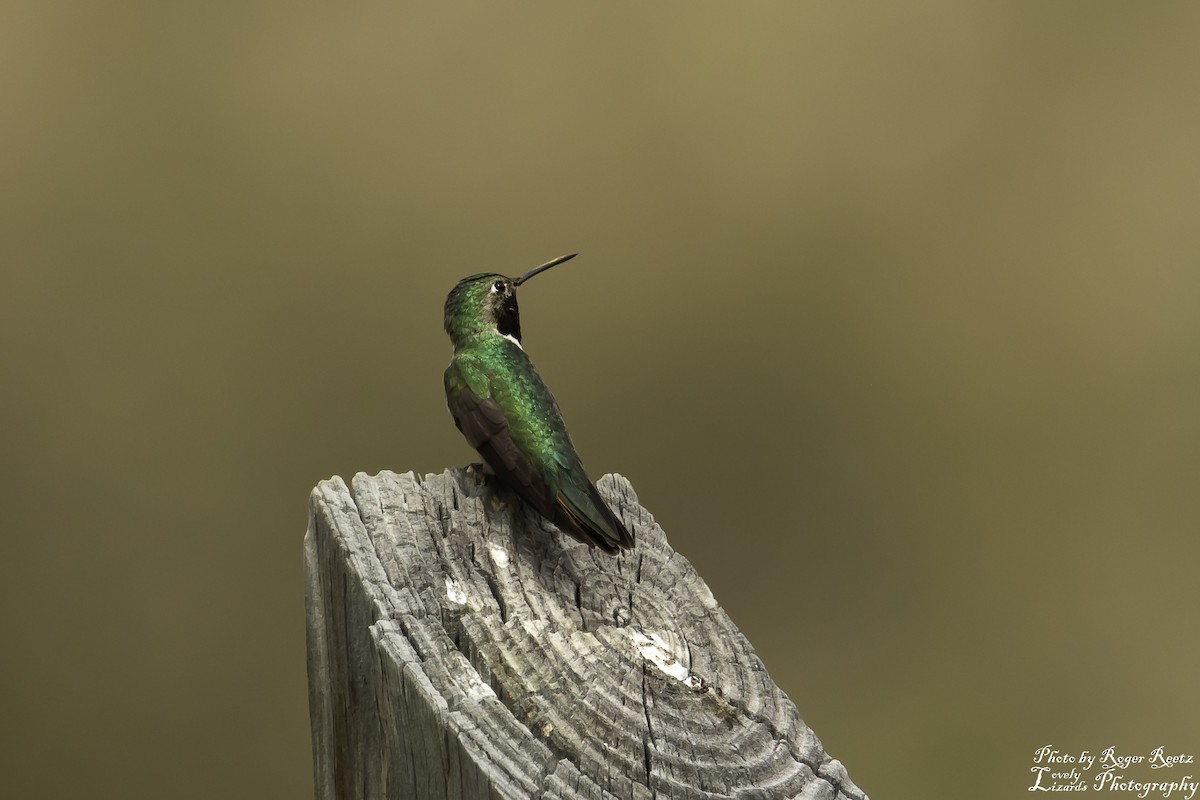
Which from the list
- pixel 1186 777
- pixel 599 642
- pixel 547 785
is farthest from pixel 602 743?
pixel 1186 777

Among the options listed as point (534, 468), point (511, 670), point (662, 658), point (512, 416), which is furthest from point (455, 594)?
point (512, 416)

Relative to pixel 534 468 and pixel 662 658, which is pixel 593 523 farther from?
pixel 662 658

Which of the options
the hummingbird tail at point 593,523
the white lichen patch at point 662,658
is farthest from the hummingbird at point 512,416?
the white lichen patch at point 662,658

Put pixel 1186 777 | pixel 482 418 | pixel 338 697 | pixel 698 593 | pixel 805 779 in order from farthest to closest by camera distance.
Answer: pixel 1186 777 < pixel 482 418 < pixel 698 593 < pixel 338 697 < pixel 805 779

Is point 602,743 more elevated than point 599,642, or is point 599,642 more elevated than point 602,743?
point 599,642

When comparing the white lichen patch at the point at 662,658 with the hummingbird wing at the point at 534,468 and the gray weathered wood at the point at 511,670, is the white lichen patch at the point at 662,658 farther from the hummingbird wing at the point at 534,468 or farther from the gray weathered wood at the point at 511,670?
the hummingbird wing at the point at 534,468

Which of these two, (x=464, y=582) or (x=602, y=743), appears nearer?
(x=602, y=743)

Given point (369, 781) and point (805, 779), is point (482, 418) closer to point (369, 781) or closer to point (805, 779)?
point (369, 781)
